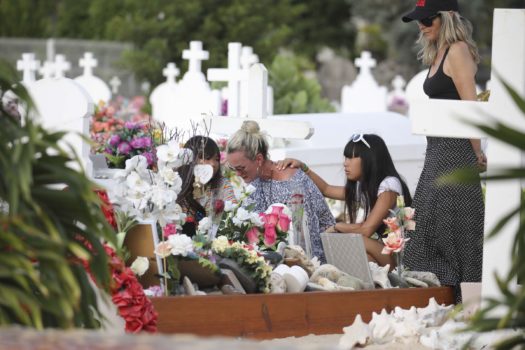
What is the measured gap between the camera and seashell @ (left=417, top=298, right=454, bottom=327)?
5.20 meters

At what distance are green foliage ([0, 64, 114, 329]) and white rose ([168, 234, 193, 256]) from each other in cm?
149

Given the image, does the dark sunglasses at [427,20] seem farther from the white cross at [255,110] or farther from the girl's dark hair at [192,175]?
the white cross at [255,110]

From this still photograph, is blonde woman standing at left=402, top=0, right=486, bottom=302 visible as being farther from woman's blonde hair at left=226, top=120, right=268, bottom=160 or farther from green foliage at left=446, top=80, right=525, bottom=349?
green foliage at left=446, top=80, right=525, bottom=349

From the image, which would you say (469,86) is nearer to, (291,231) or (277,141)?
(291,231)

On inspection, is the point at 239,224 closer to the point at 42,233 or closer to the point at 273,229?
the point at 273,229

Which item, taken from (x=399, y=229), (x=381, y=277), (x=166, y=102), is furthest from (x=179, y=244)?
(x=166, y=102)

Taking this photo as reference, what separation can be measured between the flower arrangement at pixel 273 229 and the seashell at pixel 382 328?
101 cm

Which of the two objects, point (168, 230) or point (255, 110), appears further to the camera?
point (255, 110)

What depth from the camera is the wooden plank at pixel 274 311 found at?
5.01 m

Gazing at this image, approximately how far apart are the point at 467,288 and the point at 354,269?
72 cm

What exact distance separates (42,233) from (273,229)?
276 centimetres

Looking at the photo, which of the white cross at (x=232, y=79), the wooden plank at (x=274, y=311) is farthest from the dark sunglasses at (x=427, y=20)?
the white cross at (x=232, y=79)

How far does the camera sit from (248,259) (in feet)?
17.8

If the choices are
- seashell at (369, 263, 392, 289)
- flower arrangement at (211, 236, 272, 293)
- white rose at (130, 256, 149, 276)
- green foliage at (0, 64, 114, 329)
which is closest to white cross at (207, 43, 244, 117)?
seashell at (369, 263, 392, 289)
